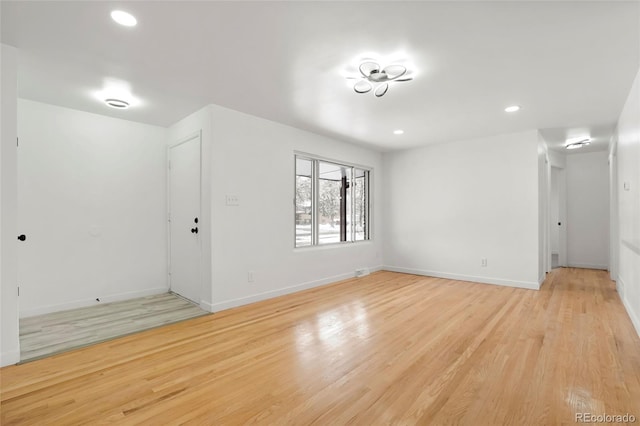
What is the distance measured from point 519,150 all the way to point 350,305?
3.74 metres

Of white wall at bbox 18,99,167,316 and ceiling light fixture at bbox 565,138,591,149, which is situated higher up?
ceiling light fixture at bbox 565,138,591,149

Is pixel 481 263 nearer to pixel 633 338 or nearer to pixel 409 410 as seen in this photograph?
pixel 633 338

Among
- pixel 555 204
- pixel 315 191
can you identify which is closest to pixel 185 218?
pixel 315 191

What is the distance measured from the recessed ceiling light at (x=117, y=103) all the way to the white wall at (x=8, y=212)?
110cm

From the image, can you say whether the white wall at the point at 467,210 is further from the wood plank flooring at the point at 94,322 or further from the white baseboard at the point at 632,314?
the wood plank flooring at the point at 94,322

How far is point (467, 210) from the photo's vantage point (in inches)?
217

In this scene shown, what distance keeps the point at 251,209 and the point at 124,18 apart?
8.15 feet

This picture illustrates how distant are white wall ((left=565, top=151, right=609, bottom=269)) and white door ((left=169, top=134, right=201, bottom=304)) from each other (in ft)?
25.7

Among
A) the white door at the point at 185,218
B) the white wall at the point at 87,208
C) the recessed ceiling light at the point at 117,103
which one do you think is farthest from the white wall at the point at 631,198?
the white wall at the point at 87,208

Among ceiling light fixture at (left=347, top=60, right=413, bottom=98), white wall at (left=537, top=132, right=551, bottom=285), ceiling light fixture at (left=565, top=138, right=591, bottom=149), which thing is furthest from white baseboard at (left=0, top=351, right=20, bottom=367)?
ceiling light fixture at (left=565, top=138, right=591, bottom=149)

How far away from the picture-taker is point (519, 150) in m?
4.96

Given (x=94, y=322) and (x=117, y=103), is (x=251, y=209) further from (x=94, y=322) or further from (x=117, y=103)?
(x=94, y=322)

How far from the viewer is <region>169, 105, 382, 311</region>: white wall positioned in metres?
3.79

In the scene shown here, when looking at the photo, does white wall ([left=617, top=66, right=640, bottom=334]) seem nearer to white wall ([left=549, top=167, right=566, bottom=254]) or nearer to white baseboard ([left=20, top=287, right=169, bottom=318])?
white wall ([left=549, top=167, right=566, bottom=254])
